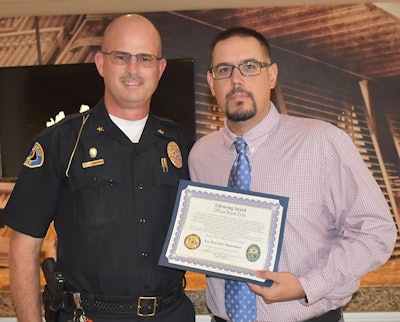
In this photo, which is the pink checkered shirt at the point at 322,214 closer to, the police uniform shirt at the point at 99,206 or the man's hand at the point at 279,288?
the man's hand at the point at 279,288

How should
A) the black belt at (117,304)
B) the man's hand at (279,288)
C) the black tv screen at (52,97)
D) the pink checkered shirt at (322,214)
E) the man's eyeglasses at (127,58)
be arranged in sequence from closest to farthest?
the man's hand at (279,288), the pink checkered shirt at (322,214), the black belt at (117,304), the man's eyeglasses at (127,58), the black tv screen at (52,97)

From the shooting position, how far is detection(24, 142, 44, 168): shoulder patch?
6.57 feet

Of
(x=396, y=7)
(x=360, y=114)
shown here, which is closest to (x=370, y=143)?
(x=360, y=114)

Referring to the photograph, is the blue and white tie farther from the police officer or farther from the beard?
the police officer

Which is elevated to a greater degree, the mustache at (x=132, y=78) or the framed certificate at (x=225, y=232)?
the mustache at (x=132, y=78)

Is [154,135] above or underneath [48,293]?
above

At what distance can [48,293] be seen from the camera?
2039 millimetres

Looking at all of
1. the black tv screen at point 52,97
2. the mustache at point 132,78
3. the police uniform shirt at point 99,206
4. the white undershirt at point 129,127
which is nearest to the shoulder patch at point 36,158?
the police uniform shirt at point 99,206

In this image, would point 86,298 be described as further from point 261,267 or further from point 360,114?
point 360,114

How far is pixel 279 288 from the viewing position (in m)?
1.74

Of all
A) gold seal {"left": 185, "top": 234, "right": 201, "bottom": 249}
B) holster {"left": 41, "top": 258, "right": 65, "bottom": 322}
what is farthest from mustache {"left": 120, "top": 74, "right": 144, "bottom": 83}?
holster {"left": 41, "top": 258, "right": 65, "bottom": 322}

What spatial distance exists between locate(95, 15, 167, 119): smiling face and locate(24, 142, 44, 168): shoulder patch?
0.34m

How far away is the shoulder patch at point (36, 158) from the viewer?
2004 millimetres

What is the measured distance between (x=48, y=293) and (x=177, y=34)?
2.91 metres
